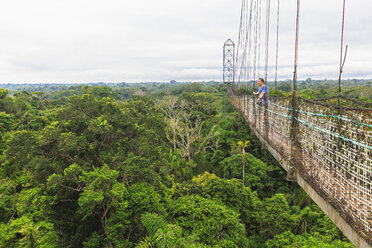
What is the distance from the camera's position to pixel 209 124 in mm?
24359

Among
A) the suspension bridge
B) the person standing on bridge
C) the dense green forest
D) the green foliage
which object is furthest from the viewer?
the green foliage

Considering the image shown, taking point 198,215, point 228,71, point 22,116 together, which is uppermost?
point 228,71

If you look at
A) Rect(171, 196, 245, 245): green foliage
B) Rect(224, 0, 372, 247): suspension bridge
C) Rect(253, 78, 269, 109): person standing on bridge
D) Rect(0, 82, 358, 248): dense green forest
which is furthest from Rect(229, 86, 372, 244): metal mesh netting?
Rect(171, 196, 245, 245): green foliage

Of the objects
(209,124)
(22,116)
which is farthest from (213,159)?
(22,116)

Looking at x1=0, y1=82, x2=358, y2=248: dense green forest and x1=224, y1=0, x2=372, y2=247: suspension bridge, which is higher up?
x1=224, y1=0, x2=372, y2=247: suspension bridge

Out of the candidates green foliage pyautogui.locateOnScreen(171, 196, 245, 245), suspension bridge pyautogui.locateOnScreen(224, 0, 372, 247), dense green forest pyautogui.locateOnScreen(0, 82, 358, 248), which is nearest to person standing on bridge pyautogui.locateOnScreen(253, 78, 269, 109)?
suspension bridge pyautogui.locateOnScreen(224, 0, 372, 247)

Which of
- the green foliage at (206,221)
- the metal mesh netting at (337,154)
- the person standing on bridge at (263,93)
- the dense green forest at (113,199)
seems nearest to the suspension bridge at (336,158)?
the metal mesh netting at (337,154)

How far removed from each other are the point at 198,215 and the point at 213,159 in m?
11.6

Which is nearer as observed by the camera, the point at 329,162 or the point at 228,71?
the point at 329,162

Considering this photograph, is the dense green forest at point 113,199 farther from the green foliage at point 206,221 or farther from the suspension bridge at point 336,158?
the suspension bridge at point 336,158

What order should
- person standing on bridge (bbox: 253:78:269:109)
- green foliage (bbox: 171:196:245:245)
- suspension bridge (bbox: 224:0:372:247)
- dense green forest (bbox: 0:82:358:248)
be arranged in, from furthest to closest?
green foliage (bbox: 171:196:245:245)
dense green forest (bbox: 0:82:358:248)
person standing on bridge (bbox: 253:78:269:109)
suspension bridge (bbox: 224:0:372:247)

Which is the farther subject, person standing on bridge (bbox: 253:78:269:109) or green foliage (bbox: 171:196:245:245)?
green foliage (bbox: 171:196:245:245)

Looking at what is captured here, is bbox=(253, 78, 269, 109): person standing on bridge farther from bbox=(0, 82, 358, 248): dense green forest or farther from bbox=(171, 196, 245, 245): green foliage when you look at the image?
bbox=(171, 196, 245, 245): green foliage

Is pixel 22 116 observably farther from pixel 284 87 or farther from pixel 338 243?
pixel 284 87
